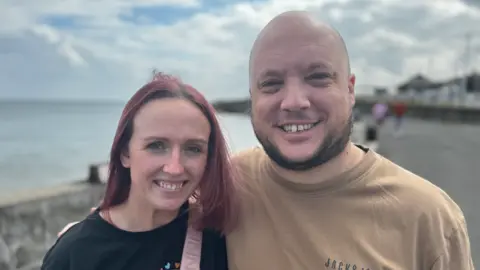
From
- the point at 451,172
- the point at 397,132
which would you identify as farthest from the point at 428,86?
the point at 451,172

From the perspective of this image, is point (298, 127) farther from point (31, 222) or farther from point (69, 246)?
point (31, 222)

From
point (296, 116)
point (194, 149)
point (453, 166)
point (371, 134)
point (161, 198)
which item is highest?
point (296, 116)

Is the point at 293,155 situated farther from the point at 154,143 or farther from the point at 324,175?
the point at 154,143

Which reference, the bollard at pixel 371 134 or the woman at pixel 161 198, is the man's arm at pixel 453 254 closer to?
the woman at pixel 161 198

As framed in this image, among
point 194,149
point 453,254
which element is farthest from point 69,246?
point 453,254

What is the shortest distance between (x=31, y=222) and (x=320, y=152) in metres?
4.31

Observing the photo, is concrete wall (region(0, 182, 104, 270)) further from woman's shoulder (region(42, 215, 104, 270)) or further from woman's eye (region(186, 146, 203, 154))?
woman's eye (region(186, 146, 203, 154))

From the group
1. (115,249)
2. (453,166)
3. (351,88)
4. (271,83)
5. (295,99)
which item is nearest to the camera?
(115,249)

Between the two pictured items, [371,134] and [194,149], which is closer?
[194,149]

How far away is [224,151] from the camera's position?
2881 millimetres

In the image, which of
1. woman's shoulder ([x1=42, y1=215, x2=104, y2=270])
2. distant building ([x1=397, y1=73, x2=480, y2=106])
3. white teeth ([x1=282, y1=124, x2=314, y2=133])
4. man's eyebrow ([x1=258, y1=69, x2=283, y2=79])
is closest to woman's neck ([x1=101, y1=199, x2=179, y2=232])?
woman's shoulder ([x1=42, y1=215, x2=104, y2=270])

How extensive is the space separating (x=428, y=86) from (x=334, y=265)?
75.1 metres

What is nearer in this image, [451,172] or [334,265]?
[334,265]

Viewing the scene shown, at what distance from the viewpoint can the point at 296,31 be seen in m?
2.78
